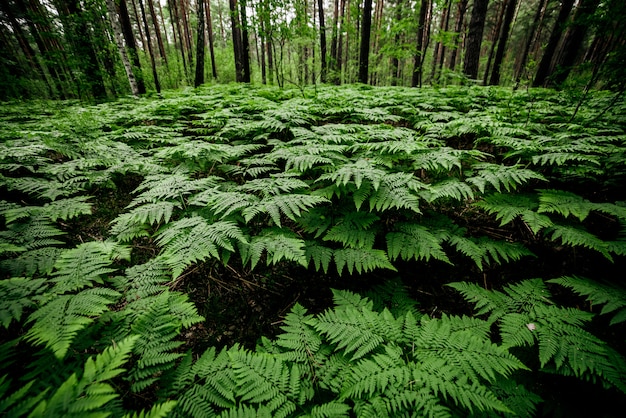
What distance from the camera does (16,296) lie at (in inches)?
66.5

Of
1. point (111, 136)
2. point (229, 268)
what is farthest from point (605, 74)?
point (111, 136)

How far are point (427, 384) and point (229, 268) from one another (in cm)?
227

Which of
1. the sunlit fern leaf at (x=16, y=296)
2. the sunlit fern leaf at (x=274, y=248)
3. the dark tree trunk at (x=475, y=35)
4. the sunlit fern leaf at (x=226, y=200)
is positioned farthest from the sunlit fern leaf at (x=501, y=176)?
the dark tree trunk at (x=475, y=35)

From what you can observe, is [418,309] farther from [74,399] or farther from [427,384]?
[74,399]

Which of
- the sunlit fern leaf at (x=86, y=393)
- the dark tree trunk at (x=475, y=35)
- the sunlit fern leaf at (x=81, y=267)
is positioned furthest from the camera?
the dark tree trunk at (x=475, y=35)

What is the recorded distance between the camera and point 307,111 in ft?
17.7

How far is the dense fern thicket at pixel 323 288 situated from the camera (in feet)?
5.03

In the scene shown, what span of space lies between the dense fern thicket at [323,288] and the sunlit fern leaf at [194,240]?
0.8 inches

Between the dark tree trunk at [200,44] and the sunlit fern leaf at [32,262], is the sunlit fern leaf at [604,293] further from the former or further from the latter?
the dark tree trunk at [200,44]

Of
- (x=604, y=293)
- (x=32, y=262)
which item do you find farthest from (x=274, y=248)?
(x=604, y=293)

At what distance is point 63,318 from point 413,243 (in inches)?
113

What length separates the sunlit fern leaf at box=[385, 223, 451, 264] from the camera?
2.43 m

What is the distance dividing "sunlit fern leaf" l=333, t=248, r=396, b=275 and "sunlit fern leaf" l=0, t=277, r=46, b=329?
2.29 metres

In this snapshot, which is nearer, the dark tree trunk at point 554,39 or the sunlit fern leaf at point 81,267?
the sunlit fern leaf at point 81,267
